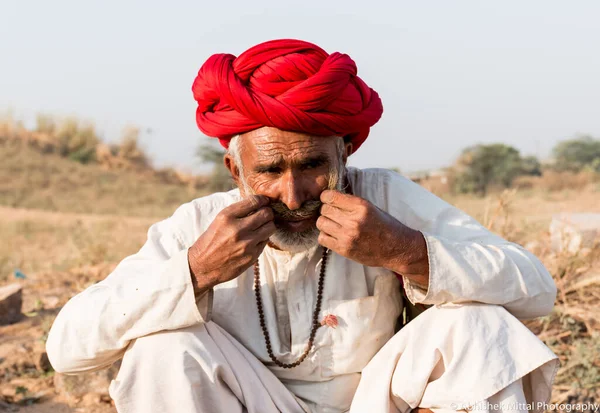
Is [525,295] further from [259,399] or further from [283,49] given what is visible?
[283,49]

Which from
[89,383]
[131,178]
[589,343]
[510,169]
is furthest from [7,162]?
[589,343]

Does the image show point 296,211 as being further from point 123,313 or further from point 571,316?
point 571,316

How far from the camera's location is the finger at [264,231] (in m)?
2.53

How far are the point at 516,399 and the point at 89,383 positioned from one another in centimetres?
258

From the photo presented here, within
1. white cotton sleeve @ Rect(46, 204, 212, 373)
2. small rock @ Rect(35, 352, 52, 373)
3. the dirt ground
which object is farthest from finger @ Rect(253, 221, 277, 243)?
small rock @ Rect(35, 352, 52, 373)

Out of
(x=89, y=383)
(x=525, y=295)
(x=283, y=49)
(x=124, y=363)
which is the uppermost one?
(x=283, y=49)

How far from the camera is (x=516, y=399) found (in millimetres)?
2535

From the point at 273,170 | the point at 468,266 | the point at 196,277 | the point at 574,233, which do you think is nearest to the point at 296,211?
the point at 273,170

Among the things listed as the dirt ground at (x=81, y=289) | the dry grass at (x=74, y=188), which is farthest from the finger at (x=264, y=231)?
the dry grass at (x=74, y=188)

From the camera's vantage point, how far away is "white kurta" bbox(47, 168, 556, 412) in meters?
2.56

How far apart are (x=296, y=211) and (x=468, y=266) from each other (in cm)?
70

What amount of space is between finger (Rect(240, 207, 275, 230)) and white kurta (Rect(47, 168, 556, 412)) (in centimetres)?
29

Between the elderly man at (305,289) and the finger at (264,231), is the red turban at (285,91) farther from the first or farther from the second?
the finger at (264,231)

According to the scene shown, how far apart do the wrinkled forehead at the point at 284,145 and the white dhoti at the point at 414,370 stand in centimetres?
73
